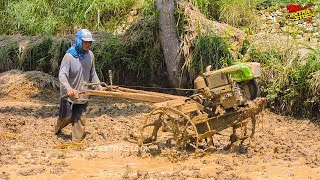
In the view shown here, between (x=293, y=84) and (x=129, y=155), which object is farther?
(x=293, y=84)

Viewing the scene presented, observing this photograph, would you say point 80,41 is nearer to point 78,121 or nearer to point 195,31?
point 78,121

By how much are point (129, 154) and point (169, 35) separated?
169 inches

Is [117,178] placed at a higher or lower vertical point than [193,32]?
lower

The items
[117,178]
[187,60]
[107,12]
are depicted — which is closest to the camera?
[117,178]

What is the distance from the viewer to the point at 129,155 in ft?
26.4

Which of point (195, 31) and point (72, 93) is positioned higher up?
point (195, 31)

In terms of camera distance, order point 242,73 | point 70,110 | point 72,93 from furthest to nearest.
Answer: point 70,110
point 72,93
point 242,73

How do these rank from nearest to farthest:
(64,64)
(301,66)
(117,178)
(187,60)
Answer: (117,178), (64,64), (301,66), (187,60)

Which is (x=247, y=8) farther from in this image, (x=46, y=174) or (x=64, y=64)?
(x=46, y=174)

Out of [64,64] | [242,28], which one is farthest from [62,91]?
[242,28]

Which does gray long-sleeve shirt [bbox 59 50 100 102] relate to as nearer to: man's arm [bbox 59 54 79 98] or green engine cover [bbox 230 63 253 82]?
man's arm [bbox 59 54 79 98]

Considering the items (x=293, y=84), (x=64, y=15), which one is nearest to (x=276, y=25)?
(x=293, y=84)

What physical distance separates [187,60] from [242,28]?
195cm

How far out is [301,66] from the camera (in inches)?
414
